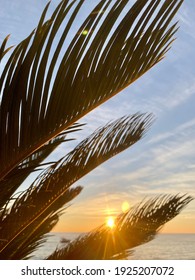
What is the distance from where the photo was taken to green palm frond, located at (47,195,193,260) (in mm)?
4848

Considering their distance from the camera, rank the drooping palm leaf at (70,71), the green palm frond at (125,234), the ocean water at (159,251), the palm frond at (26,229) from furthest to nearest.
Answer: the ocean water at (159,251) → the green palm frond at (125,234) → the palm frond at (26,229) → the drooping palm leaf at (70,71)

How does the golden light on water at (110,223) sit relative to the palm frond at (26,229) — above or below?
above

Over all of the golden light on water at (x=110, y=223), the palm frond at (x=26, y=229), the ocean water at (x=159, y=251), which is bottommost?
the palm frond at (x=26, y=229)

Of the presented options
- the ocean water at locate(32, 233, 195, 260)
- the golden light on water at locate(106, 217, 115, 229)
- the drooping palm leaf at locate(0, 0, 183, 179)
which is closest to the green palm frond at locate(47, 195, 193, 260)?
the golden light on water at locate(106, 217, 115, 229)

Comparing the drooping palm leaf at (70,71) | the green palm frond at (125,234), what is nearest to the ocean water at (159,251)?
the green palm frond at (125,234)

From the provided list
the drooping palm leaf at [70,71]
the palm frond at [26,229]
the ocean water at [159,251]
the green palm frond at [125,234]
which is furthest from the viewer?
the ocean water at [159,251]

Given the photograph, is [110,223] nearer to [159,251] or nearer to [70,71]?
[70,71]

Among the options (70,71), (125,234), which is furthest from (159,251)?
(70,71)

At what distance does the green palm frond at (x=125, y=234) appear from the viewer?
4.85 metres

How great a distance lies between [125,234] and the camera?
495 centimetres

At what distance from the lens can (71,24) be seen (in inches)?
71.1

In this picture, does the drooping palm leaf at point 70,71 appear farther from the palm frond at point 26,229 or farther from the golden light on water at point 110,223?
the golden light on water at point 110,223

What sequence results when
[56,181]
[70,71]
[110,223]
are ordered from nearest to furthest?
[70,71]
[56,181]
[110,223]

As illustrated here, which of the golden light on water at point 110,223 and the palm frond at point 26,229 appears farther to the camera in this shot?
the golden light on water at point 110,223
